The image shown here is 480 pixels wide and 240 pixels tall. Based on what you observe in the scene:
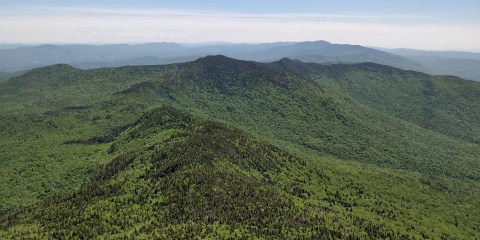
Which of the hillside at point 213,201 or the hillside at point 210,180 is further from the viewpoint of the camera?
the hillside at point 210,180

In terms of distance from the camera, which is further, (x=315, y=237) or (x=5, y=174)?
(x=5, y=174)

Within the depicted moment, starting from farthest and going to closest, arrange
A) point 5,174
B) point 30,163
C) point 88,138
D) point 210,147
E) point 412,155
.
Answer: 1. point 412,155
2. point 88,138
3. point 30,163
4. point 5,174
5. point 210,147

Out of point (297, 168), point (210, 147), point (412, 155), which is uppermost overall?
point (210, 147)

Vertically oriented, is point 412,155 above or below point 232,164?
below

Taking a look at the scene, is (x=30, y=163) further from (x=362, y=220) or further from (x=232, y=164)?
(x=362, y=220)

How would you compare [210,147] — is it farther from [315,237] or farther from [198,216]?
[315,237]

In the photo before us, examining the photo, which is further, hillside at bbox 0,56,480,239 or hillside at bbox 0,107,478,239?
hillside at bbox 0,56,480,239

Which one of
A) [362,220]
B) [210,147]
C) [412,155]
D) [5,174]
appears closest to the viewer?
[362,220]

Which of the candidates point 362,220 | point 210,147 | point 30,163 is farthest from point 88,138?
point 362,220

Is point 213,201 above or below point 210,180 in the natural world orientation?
below

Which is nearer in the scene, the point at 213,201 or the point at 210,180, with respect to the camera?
the point at 213,201
